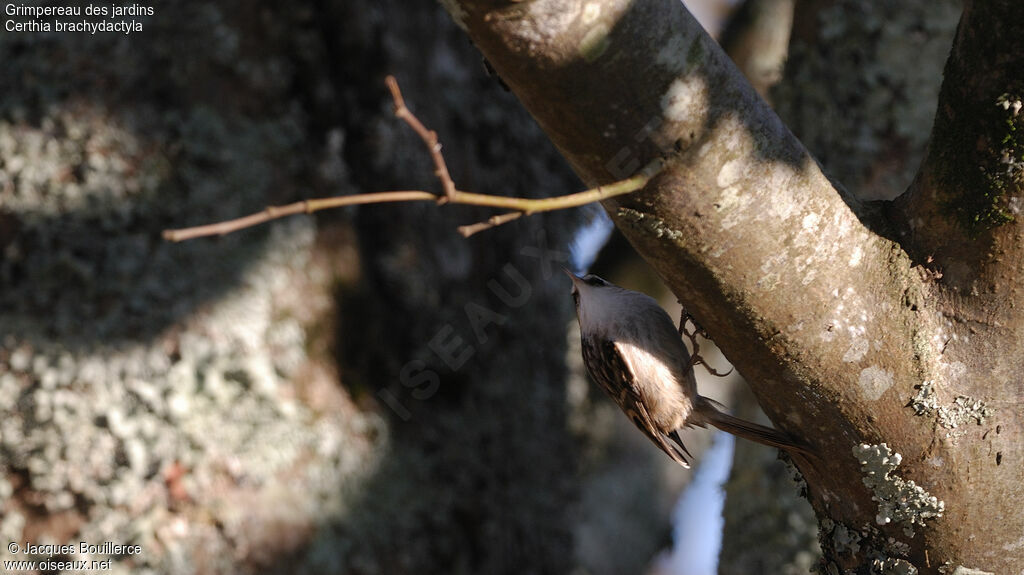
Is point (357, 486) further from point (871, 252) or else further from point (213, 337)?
point (871, 252)

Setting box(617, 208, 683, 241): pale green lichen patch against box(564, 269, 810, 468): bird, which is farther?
box(564, 269, 810, 468): bird

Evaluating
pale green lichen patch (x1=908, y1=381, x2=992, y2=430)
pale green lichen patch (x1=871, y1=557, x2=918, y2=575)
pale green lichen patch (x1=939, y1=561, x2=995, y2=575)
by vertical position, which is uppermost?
pale green lichen patch (x1=908, y1=381, x2=992, y2=430)

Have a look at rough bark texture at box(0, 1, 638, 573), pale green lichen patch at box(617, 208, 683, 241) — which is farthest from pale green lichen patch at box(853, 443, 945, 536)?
rough bark texture at box(0, 1, 638, 573)

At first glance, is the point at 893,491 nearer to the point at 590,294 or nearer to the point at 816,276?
the point at 816,276

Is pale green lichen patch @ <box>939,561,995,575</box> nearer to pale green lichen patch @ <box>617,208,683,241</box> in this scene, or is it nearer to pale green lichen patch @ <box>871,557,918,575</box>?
pale green lichen patch @ <box>871,557,918,575</box>

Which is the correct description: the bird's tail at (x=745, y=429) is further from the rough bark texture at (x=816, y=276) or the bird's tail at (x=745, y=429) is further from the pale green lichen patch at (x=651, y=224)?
the pale green lichen patch at (x=651, y=224)

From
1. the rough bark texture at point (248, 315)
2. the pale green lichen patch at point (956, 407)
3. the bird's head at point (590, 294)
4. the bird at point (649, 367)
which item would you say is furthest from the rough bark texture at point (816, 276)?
the rough bark texture at point (248, 315)

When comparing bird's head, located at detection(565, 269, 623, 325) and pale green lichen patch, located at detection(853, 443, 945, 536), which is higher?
pale green lichen patch, located at detection(853, 443, 945, 536)
